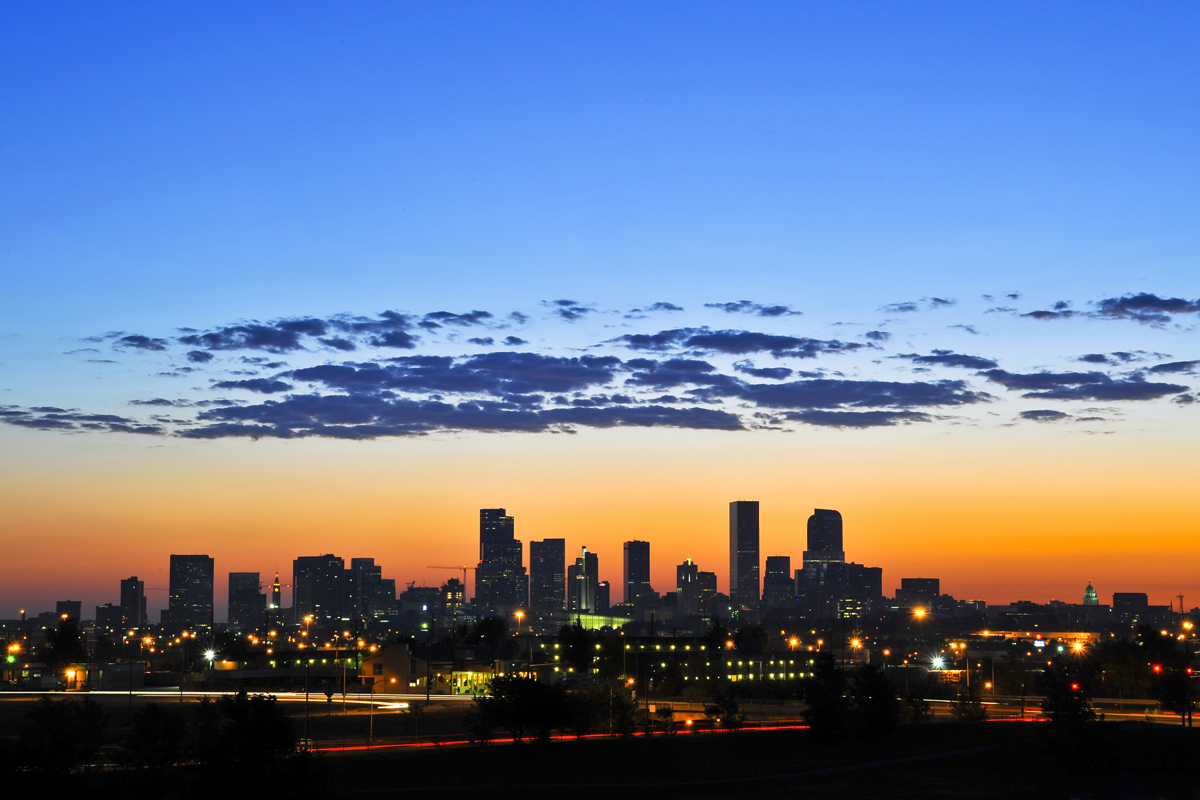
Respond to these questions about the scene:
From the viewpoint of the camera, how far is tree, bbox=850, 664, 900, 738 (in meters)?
78.0

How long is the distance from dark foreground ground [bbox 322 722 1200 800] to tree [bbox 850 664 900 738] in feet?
3.74

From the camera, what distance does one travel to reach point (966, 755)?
72125mm

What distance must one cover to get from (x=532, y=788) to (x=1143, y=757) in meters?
37.6

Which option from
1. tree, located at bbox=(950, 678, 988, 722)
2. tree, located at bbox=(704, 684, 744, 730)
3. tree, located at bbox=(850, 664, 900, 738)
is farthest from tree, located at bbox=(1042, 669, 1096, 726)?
tree, located at bbox=(704, 684, 744, 730)

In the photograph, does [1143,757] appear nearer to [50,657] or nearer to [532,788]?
[532,788]

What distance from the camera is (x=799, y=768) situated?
223 ft

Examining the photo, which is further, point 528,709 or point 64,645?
point 64,645

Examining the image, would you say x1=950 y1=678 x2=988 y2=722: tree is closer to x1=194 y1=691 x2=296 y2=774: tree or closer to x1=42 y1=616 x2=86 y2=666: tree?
x1=194 y1=691 x2=296 y2=774: tree

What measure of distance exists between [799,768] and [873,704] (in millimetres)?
12693

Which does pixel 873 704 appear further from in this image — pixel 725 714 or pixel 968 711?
pixel 968 711

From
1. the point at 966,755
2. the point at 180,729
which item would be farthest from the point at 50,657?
the point at 966,755

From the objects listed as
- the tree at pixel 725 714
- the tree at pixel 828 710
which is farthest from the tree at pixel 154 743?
the tree at pixel 725 714

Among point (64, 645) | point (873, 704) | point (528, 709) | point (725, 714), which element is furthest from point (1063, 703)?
point (64, 645)

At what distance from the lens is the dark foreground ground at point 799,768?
59062mm
